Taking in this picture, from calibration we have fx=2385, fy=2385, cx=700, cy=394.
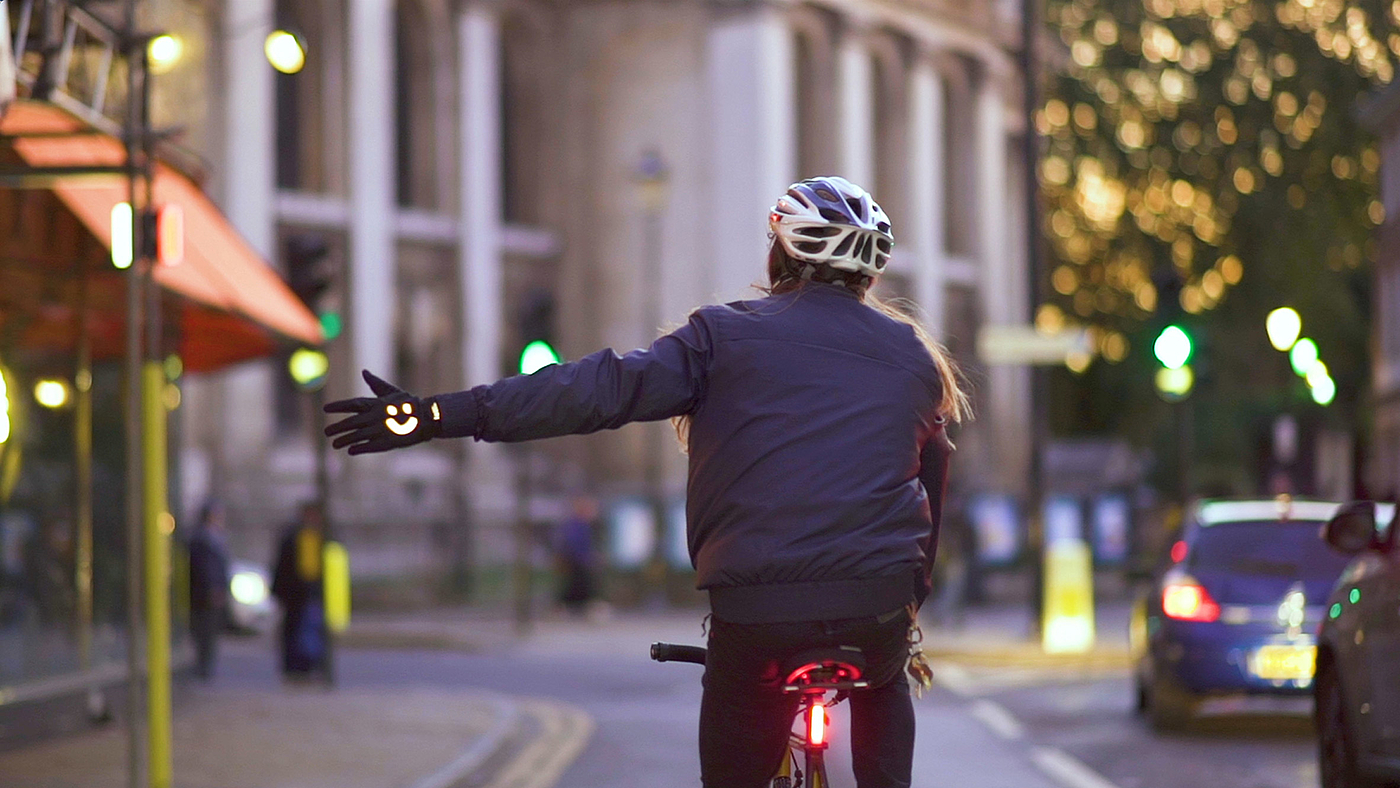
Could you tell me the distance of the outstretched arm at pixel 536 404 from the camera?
500 cm

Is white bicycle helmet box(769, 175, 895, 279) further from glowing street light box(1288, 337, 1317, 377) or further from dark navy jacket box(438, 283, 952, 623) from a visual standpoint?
glowing street light box(1288, 337, 1317, 377)

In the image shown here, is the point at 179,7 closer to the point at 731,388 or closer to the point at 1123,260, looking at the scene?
the point at 731,388

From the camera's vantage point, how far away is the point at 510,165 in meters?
48.2

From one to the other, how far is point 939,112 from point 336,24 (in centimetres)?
1671

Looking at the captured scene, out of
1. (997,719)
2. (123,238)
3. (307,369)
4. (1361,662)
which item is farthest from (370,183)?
(1361,662)

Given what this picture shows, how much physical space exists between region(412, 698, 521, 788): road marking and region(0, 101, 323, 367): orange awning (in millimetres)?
3144

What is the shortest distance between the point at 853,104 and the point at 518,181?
7.21 meters

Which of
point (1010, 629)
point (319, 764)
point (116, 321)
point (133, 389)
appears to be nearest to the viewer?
point (133, 389)

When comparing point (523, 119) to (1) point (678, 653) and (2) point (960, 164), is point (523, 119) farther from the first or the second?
(1) point (678, 653)

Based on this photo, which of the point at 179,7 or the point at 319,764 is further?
→ the point at 179,7

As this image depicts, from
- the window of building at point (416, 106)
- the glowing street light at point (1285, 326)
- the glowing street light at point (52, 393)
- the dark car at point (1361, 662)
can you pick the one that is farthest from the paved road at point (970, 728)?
the window of building at point (416, 106)

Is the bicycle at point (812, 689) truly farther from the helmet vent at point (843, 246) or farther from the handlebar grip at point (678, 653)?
the helmet vent at point (843, 246)

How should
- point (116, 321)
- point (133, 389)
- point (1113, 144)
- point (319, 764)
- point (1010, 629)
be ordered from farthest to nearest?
point (1113, 144) → point (1010, 629) → point (116, 321) → point (319, 764) → point (133, 389)

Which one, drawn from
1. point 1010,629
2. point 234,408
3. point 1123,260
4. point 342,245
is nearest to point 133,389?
point 1010,629
